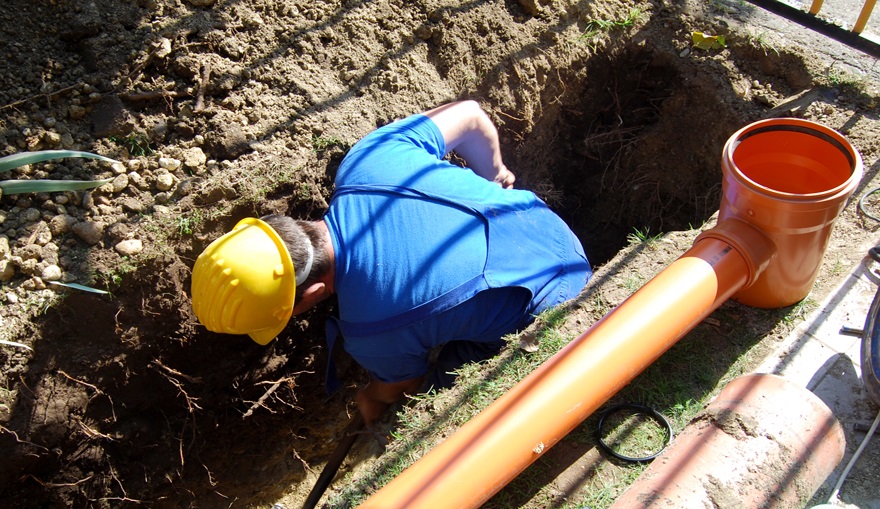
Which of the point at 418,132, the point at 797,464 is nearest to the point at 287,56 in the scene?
the point at 418,132

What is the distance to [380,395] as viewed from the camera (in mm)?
2775

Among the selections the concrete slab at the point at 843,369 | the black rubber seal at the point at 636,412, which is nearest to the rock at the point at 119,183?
the black rubber seal at the point at 636,412

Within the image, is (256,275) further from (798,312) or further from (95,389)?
(798,312)

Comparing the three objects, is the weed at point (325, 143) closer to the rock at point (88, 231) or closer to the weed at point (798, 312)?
the rock at point (88, 231)

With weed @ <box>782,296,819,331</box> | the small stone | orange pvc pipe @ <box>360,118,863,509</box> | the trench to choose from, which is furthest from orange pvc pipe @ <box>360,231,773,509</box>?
the small stone

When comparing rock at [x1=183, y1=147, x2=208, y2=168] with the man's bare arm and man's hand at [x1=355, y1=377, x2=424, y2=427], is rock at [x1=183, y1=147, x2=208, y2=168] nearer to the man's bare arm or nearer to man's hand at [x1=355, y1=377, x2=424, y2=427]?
the man's bare arm

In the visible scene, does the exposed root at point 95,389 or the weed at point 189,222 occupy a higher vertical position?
the weed at point 189,222

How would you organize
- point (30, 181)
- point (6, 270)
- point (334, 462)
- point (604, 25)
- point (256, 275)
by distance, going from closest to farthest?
point (256, 275) < point (30, 181) < point (6, 270) < point (334, 462) < point (604, 25)

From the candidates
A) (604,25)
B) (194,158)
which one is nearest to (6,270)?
(194,158)

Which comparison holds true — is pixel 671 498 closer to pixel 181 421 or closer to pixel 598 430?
pixel 598 430

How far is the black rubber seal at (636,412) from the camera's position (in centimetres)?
213

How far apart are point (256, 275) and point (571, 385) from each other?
3.53ft

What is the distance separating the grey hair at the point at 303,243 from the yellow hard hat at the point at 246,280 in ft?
0.12

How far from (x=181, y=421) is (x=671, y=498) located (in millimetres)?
2141
